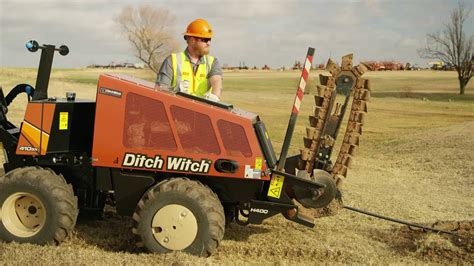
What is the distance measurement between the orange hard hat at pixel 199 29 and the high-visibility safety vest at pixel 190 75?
25 centimetres

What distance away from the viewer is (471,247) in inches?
229

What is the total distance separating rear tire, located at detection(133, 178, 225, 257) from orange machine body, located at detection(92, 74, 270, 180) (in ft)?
0.85

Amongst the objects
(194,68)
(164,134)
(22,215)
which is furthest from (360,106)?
(22,215)

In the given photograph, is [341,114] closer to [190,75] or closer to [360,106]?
[360,106]

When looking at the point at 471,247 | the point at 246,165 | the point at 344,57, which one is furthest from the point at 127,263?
the point at 471,247

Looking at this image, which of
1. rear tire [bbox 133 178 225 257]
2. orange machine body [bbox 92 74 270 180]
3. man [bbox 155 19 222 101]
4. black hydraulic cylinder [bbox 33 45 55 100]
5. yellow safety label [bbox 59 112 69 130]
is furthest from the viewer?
man [bbox 155 19 222 101]

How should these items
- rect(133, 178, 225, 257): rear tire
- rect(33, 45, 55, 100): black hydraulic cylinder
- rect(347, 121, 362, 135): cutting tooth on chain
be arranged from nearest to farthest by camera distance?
rect(133, 178, 225, 257): rear tire, rect(33, 45, 55, 100): black hydraulic cylinder, rect(347, 121, 362, 135): cutting tooth on chain

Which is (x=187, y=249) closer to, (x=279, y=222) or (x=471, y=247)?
(x=279, y=222)

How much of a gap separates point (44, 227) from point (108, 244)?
0.64m

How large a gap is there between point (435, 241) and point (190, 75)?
3178mm

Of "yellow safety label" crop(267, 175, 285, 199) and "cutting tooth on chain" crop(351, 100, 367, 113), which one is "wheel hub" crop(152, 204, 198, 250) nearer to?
"yellow safety label" crop(267, 175, 285, 199)

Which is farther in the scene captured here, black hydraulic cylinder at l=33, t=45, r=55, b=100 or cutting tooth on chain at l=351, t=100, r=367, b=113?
cutting tooth on chain at l=351, t=100, r=367, b=113

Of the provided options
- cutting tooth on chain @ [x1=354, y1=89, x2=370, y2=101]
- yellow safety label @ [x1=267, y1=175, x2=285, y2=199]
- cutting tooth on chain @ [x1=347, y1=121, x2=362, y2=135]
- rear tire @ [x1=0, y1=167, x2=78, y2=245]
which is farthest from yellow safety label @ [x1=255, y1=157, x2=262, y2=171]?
rear tire @ [x1=0, y1=167, x2=78, y2=245]

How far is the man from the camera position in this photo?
5.73 m
